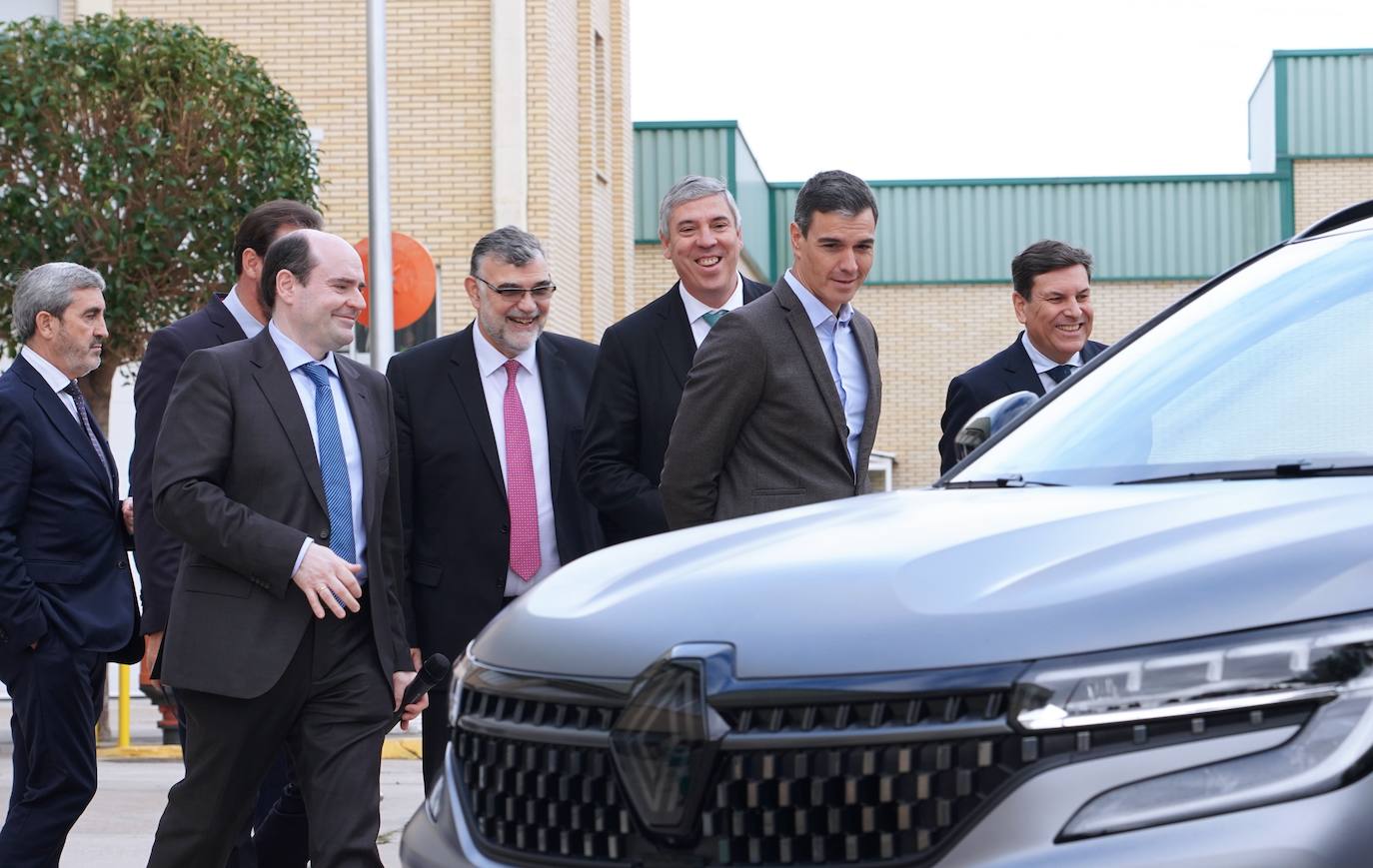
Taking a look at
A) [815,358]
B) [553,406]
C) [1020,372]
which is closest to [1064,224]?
[1020,372]

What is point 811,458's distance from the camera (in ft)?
16.8

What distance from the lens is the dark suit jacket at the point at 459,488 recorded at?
5.99m

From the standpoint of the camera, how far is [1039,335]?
265 inches

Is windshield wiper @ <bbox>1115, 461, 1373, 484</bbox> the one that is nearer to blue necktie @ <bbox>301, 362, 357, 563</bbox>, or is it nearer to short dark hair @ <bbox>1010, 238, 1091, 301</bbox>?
blue necktie @ <bbox>301, 362, 357, 563</bbox>

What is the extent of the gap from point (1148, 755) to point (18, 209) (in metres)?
14.0

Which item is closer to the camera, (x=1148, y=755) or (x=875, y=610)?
(x=1148, y=755)

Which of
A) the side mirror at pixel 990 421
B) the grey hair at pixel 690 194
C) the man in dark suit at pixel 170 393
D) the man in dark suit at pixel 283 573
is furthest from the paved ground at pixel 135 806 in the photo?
the side mirror at pixel 990 421

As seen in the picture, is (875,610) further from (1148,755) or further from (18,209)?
(18,209)

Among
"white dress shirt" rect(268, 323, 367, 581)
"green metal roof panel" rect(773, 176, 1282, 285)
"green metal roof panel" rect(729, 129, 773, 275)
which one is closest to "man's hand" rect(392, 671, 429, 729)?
"white dress shirt" rect(268, 323, 367, 581)

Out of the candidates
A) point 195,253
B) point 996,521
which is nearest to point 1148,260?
point 195,253

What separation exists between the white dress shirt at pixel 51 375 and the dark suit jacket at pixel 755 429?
229 cm

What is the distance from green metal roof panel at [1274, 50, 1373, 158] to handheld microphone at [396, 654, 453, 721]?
40365 millimetres

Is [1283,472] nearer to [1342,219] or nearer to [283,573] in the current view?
[1342,219]

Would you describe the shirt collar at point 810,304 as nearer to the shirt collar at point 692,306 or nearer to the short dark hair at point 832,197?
the short dark hair at point 832,197
